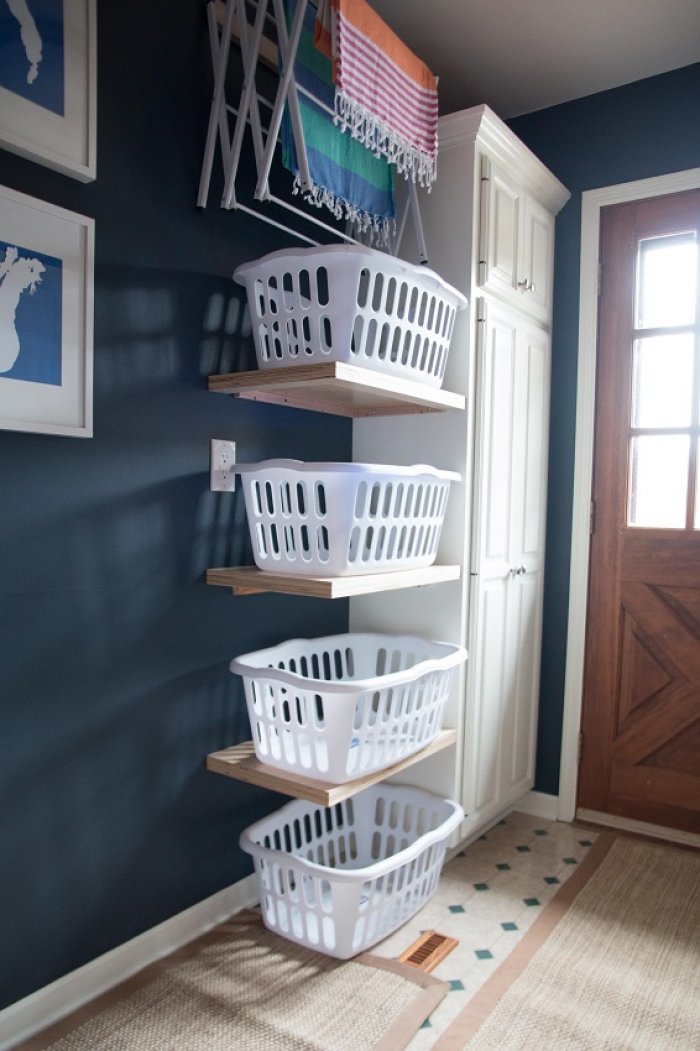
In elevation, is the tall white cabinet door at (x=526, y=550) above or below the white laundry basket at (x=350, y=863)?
above

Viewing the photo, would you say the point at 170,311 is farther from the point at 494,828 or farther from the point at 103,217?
the point at 494,828

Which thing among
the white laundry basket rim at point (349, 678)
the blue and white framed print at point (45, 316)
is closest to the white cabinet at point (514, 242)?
the white laundry basket rim at point (349, 678)

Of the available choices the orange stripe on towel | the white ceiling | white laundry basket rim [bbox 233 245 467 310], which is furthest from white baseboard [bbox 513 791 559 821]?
the white ceiling

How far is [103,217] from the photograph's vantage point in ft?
5.22

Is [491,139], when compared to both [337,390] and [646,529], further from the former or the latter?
[646,529]

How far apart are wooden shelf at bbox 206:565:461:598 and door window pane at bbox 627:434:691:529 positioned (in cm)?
103

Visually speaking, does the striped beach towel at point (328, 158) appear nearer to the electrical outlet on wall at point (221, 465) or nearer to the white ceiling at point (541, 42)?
the white ceiling at point (541, 42)

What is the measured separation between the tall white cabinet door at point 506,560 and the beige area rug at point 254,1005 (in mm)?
681

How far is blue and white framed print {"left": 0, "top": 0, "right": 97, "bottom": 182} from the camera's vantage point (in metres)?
1.38

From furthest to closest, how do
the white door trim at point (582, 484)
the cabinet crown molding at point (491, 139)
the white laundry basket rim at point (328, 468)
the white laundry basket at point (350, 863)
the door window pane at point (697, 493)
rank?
the white door trim at point (582, 484), the door window pane at point (697, 493), the cabinet crown molding at point (491, 139), the white laundry basket at point (350, 863), the white laundry basket rim at point (328, 468)

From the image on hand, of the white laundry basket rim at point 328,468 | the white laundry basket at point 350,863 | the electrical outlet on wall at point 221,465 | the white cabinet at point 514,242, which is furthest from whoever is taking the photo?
the white cabinet at point 514,242

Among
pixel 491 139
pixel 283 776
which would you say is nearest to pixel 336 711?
pixel 283 776

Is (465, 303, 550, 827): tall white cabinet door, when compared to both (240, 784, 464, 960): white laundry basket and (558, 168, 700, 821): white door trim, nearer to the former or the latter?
(558, 168, 700, 821): white door trim

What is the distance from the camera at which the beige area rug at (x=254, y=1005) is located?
151 cm
